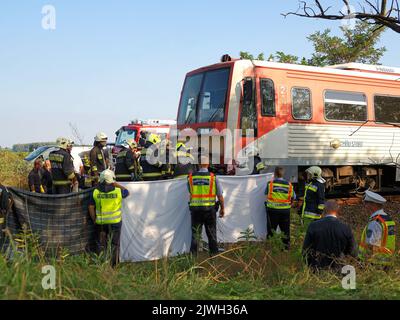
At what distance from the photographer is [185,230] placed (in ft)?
27.8

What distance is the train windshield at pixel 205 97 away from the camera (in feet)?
38.8

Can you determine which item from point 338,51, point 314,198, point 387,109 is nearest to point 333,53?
point 338,51

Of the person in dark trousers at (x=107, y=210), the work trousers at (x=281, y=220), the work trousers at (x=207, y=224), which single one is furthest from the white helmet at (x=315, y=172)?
the person in dark trousers at (x=107, y=210)

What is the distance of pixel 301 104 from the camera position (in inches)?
501

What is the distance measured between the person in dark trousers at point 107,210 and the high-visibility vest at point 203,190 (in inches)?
49.9

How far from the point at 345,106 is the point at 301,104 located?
1610 mm

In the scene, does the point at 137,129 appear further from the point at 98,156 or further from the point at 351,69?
the point at 98,156

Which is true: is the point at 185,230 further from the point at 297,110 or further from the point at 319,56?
the point at 319,56

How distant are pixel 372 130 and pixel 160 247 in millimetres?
8458

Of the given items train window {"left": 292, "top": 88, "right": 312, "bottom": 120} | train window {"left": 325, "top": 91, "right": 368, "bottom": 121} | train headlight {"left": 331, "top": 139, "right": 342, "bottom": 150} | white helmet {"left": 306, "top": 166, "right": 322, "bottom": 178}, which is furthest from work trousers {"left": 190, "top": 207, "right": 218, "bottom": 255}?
train window {"left": 325, "top": 91, "right": 368, "bottom": 121}

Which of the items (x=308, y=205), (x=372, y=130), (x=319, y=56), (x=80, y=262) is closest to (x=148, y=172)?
(x=308, y=205)

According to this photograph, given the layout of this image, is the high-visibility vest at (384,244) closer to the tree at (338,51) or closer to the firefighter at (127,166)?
the firefighter at (127,166)

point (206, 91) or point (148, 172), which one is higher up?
point (206, 91)

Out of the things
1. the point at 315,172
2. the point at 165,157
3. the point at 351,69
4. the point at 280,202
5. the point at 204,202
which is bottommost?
the point at 280,202
